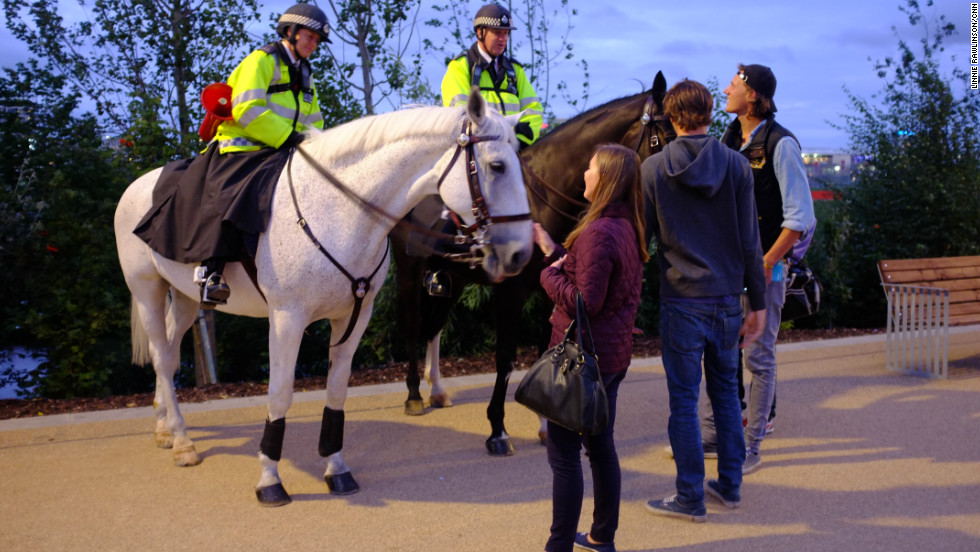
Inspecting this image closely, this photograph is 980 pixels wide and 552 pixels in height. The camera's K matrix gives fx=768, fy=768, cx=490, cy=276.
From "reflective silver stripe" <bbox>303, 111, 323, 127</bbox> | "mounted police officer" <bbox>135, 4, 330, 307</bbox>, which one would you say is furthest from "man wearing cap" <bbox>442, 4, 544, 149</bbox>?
"mounted police officer" <bbox>135, 4, 330, 307</bbox>

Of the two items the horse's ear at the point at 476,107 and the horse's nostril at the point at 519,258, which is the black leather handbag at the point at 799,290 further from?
the horse's ear at the point at 476,107

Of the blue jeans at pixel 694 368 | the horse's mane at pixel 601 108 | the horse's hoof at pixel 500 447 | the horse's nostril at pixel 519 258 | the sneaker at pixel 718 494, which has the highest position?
the horse's mane at pixel 601 108

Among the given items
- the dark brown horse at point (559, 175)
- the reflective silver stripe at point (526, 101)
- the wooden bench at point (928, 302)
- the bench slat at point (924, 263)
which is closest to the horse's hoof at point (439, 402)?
the dark brown horse at point (559, 175)

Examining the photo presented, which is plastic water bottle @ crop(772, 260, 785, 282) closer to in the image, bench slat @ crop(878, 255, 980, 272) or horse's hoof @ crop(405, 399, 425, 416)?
horse's hoof @ crop(405, 399, 425, 416)

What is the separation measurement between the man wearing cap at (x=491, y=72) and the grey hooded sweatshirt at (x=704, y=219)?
171cm

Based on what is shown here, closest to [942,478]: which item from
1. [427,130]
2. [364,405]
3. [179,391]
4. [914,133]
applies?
[427,130]

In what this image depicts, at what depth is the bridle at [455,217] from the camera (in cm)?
384

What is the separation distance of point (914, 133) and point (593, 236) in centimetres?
967

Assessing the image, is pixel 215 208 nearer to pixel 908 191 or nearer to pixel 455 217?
pixel 455 217

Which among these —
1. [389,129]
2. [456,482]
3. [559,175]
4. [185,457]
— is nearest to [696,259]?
[559,175]

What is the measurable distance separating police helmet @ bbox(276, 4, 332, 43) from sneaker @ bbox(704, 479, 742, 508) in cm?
346

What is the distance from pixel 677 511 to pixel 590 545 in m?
0.70

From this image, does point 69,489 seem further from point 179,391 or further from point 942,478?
point 942,478

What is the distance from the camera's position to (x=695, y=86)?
4.10m
